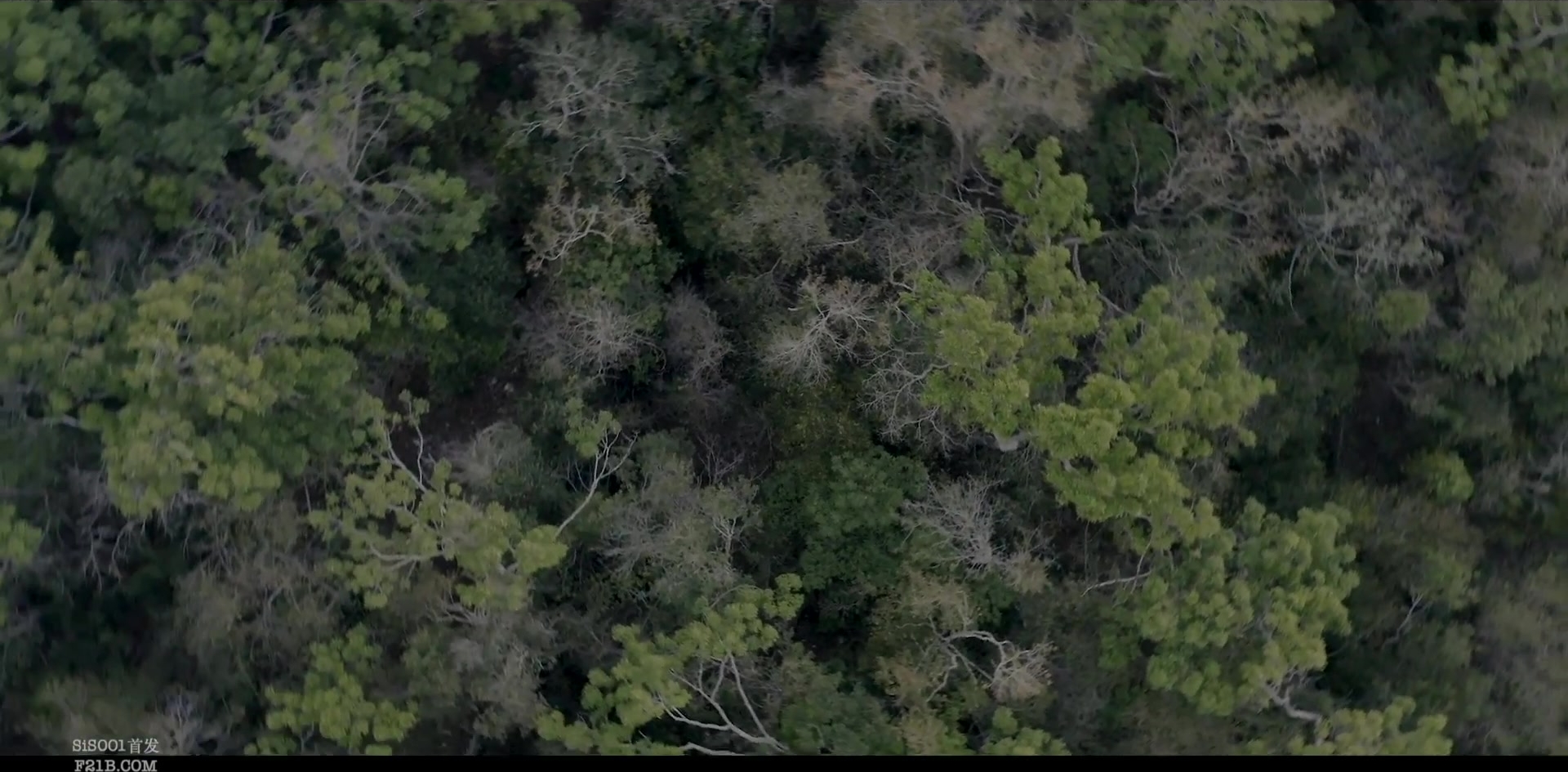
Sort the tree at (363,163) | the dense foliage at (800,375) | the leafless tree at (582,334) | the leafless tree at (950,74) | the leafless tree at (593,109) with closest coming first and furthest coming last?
1. the dense foliage at (800,375)
2. the tree at (363,163)
3. the leafless tree at (950,74)
4. the leafless tree at (593,109)
5. the leafless tree at (582,334)

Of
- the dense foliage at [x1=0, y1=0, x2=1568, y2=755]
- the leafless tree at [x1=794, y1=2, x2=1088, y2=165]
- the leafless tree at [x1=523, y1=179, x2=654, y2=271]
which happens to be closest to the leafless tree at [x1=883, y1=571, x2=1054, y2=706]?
the dense foliage at [x1=0, y1=0, x2=1568, y2=755]

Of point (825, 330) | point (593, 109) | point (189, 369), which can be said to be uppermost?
point (593, 109)

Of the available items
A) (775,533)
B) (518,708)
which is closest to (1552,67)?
(775,533)

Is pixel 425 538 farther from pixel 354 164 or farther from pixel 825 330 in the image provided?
pixel 825 330

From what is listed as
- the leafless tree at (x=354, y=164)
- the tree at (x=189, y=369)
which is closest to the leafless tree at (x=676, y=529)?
the tree at (x=189, y=369)

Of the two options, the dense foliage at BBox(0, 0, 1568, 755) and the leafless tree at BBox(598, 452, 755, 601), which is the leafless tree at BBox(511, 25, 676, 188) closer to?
the dense foliage at BBox(0, 0, 1568, 755)

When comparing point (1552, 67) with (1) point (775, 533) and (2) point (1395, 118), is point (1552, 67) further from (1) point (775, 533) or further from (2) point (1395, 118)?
(1) point (775, 533)

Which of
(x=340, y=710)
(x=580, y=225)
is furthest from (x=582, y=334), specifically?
(x=340, y=710)

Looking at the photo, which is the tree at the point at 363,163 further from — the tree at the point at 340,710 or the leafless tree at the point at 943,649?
the leafless tree at the point at 943,649
